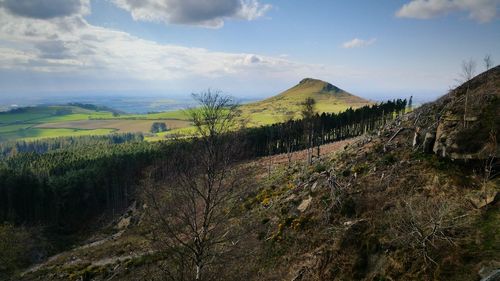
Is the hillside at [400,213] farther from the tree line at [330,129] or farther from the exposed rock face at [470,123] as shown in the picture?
the tree line at [330,129]

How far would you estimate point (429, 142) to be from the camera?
24047mm

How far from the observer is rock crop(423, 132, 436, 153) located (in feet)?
78.4

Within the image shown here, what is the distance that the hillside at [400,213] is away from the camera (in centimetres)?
1442

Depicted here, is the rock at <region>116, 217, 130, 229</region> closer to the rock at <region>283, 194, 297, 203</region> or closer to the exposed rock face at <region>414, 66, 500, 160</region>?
the rock at <region>283, 194, 297, 203</region>

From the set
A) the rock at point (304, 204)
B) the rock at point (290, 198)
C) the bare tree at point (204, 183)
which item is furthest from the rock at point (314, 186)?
the bare tree at point (204, 183)

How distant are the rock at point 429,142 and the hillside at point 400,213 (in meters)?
0.08

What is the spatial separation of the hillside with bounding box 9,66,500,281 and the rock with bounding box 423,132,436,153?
3.1 inches

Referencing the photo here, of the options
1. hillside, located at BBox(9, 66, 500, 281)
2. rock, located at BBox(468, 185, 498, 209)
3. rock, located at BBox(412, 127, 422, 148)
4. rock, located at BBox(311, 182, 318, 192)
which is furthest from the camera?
rock, located at BBox(311, 182, 318, 192)

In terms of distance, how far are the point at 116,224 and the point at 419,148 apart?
7734 centimetres

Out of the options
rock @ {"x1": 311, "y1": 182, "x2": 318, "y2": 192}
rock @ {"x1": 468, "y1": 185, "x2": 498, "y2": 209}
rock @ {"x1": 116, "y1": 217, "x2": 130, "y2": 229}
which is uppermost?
rock @ {"x1": 468, "y1": 185, "x2": 498, "y2": 209}

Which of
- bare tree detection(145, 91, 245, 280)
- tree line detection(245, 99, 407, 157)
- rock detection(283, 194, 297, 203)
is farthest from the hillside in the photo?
tree line detection(245, 99, 407, 157)

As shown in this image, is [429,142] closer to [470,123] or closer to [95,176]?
[470,123]

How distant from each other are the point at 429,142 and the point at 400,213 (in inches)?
369

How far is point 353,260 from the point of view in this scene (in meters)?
17.1
